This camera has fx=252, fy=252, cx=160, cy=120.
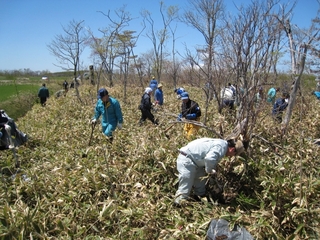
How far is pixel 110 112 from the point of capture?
17.3 feet

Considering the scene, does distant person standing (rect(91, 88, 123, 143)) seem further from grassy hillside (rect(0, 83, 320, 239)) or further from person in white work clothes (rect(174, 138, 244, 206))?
person in white work clothes (rect(174, 138, 244, 206))

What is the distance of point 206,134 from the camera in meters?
4.81

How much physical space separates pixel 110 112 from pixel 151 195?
245cm

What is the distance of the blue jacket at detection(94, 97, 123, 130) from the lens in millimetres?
5207

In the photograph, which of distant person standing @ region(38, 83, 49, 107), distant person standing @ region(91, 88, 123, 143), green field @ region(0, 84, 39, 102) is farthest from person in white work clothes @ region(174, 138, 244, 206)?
green field @ region(0, 84, 39, 102)

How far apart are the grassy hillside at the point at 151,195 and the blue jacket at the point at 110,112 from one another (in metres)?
0.67

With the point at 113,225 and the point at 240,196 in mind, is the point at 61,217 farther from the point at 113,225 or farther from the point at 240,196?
Result: the point at 240,196

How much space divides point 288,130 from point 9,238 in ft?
15.9

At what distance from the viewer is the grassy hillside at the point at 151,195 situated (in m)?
2.69

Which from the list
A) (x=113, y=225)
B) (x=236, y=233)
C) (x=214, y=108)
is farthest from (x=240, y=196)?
(x=214, y=108)

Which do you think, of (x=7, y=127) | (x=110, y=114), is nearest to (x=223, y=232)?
(x=110, y=114)

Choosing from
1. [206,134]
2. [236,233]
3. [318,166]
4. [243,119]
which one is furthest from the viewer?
[206,134]

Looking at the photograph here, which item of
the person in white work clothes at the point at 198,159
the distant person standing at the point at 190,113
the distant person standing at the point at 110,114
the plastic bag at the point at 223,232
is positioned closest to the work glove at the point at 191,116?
the distant person standing at the point at 190,113

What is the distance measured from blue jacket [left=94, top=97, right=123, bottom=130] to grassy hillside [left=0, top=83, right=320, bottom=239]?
2.20ft
